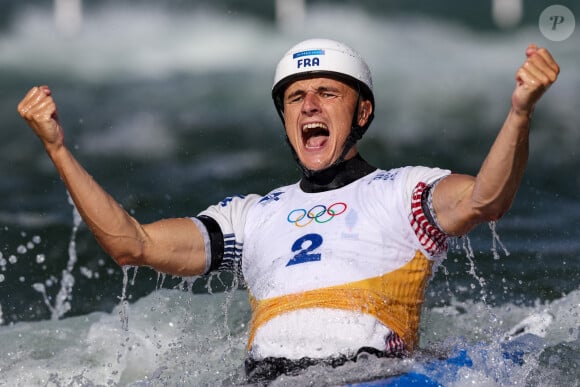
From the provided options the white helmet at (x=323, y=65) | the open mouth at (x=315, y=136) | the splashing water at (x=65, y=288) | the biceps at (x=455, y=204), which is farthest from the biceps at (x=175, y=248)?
the splashing water at (x=65, y=288)

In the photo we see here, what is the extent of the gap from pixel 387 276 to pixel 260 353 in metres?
0.57

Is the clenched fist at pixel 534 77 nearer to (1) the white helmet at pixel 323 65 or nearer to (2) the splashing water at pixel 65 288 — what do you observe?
(1) the white helmet at pixel 323 65

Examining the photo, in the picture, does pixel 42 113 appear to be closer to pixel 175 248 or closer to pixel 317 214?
pixel 175 248

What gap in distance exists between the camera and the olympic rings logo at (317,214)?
13.9 feet

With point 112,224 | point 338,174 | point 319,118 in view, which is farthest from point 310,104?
point 112,224

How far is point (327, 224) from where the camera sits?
4.20m

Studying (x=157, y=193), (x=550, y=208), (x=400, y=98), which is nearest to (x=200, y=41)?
(x=400, y=98)

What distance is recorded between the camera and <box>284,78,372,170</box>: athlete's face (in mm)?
4422

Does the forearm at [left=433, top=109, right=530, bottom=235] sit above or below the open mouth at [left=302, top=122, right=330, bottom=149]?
below

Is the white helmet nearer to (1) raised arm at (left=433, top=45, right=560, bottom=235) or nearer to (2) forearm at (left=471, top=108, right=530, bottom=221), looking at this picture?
(1) raised arm at (left=433, top=45, right=560, bottom=235)

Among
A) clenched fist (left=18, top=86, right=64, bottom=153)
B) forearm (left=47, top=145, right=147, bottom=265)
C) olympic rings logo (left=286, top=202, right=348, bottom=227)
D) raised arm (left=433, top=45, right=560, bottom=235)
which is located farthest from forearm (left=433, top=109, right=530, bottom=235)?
clenched fist (left=18, top=86, right=64, bottom=153)

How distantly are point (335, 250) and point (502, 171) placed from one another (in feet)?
2.63

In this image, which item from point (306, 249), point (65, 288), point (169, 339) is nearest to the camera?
point (306, 249)

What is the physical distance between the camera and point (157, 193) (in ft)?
28.3
